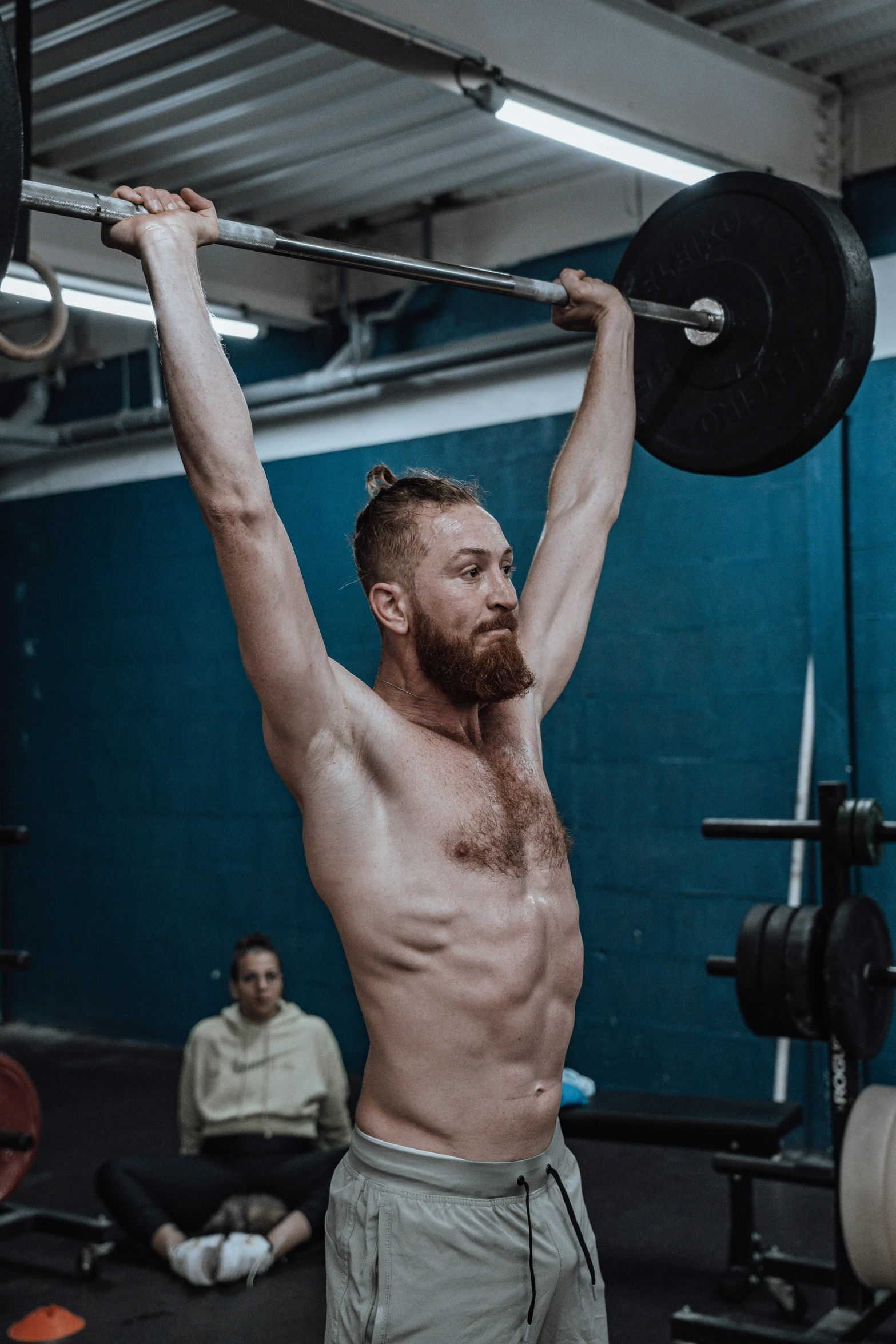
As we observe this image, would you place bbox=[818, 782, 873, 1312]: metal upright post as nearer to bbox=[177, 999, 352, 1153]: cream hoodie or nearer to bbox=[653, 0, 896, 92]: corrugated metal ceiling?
bbox=[177, 999, 352, 1153]: cream hoodie

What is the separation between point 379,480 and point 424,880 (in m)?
0.61

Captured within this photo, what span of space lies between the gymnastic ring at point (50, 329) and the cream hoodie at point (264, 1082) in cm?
228

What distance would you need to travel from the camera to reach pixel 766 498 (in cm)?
453

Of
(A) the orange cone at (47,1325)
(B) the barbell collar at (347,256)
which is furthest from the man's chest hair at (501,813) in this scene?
(A) the orange cone at (47,1325)

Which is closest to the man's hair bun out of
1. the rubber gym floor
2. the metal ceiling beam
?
the rubber gym floor

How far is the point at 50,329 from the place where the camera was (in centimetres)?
225

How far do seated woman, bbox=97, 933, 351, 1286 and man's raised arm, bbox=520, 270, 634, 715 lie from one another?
2120 millimetres

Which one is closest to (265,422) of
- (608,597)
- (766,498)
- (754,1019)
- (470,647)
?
(608,597)

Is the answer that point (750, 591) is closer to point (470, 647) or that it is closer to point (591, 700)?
point (591, 700)

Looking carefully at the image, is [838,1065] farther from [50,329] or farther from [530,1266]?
[50,329]

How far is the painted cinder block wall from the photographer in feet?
14.6

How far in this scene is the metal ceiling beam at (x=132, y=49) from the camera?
389cm

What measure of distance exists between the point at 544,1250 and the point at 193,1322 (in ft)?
6.43

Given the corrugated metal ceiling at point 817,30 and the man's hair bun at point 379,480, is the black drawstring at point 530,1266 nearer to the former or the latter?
the man's hair bun at point 379,480
